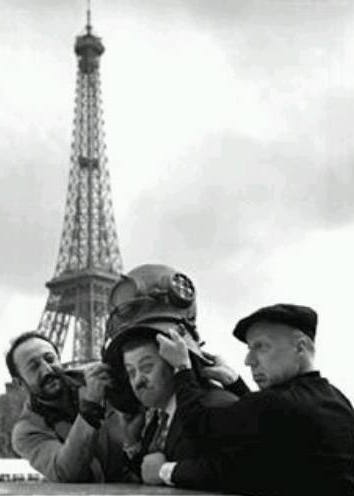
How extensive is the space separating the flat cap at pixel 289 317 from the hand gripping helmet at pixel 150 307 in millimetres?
336

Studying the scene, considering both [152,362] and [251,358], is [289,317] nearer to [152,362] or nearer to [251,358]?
[251,358]

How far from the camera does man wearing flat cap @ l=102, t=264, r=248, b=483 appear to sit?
211 cm

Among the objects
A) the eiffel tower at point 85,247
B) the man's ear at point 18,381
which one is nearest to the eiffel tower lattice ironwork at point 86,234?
the eiffel tower at point 85,247

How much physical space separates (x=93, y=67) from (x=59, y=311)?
16686mm

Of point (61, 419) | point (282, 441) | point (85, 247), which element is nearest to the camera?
point (282, 441)

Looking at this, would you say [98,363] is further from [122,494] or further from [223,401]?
[122,494]

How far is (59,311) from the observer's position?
3759cm

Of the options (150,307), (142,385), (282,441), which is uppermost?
(150,307)

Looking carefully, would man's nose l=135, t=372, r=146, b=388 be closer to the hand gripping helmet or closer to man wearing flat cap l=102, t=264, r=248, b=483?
man wearing flat cap l=102, t=264, r=248, b=483

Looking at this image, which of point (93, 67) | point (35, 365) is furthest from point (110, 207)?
point (35, 365)

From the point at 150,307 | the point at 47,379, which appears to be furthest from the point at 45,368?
the point at 150,307

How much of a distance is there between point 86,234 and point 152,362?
42.7m

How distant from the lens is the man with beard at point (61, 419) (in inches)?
90.0

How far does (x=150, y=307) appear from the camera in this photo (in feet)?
7.84
